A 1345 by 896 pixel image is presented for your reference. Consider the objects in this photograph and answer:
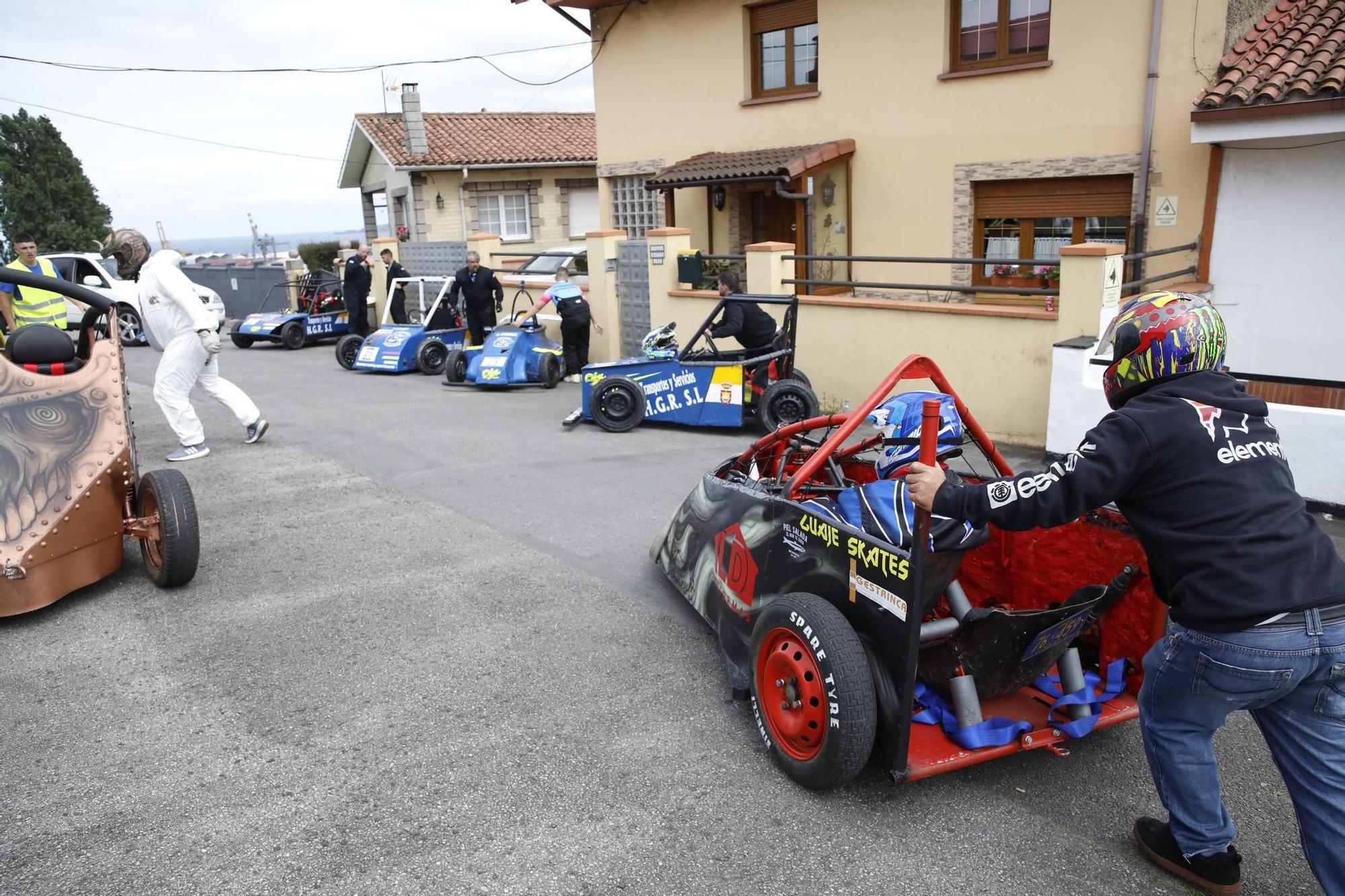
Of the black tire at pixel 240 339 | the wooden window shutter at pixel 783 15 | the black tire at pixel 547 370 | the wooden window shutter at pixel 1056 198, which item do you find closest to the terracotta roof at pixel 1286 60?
the wooden window shutter at pixel 1056 198

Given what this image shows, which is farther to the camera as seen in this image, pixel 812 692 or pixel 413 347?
pixel 413 347

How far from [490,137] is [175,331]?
70.1 feet

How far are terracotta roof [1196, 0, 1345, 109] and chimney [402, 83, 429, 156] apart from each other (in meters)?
20.9

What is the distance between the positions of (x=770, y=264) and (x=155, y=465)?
20.8 ft

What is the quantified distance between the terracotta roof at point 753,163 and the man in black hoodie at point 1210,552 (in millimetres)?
10690

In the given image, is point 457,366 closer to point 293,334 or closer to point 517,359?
point 517,359

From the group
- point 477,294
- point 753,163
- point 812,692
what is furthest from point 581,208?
point 812,692

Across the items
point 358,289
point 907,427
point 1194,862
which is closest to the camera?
point 1194,862

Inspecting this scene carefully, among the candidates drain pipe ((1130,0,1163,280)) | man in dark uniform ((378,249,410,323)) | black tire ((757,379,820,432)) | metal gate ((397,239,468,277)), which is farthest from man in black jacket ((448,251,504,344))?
drain pipe ((1130,0,1163,280))

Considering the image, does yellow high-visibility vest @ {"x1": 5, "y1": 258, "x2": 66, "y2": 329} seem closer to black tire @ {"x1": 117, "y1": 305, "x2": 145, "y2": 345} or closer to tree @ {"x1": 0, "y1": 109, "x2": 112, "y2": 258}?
black tire @ {"x1": 117, "y1": 305, "x2": 145, "y2": 345}

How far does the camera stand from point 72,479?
203 inches

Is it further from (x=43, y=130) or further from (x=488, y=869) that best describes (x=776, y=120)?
(x=43, y=130)

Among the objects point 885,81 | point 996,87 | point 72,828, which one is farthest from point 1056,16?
point 72,828

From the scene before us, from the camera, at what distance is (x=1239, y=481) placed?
8.61 ft
